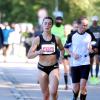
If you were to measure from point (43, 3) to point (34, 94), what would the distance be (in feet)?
189

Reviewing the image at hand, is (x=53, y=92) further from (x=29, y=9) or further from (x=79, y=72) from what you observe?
(x=29, y=9)

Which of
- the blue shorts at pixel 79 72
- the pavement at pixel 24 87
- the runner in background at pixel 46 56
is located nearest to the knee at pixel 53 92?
the runner in background at pixel 46 56

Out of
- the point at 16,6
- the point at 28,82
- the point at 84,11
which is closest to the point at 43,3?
the point at 16,6

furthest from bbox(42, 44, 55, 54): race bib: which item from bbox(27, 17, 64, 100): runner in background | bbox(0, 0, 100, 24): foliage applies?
bbox(0, 0, 100, 24): foliage

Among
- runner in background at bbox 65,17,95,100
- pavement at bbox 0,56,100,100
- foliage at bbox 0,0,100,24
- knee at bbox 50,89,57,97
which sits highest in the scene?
runner in background at bbox 65,17,95,100

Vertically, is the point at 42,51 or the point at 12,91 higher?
the point at 42,51

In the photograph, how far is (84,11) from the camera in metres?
61.2

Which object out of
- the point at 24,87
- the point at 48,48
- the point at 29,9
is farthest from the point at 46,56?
the point at 29,9

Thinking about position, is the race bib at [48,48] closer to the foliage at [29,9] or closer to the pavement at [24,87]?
the pavement at [24,87]

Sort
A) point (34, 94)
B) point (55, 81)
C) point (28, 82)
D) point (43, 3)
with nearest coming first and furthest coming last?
point (55, 81) < point (34, 94) < point (28, 82) < point (43, 3)

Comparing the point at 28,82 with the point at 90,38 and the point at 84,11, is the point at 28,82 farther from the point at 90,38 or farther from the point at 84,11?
the point at 84,11

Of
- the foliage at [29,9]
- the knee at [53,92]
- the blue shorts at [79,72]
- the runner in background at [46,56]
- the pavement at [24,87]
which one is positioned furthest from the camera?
the foliage at [29,9]

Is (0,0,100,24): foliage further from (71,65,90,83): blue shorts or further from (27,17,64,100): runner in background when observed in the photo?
(27,17,64,100): runner in background

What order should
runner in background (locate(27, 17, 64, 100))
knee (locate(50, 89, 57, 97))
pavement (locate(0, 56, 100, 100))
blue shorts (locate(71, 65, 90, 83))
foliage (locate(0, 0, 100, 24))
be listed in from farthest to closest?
foliage (locate(0, 0, 100, 24))
pavement (locate(0, 56, 100, 100))
blue shorts (locate(71, 65, 90, 83))
runner in background (locate(27, 17, 64, 100))
knee (locate(50, 89, 57, 97))
